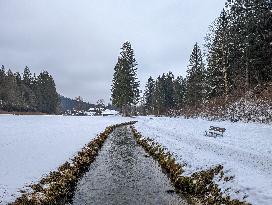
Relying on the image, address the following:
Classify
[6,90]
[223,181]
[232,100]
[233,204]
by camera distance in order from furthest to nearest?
[6,90], [232,100], [223,181], [233,204]

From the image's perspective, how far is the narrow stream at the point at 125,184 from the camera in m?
10.3

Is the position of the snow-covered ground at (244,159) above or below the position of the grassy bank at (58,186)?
above

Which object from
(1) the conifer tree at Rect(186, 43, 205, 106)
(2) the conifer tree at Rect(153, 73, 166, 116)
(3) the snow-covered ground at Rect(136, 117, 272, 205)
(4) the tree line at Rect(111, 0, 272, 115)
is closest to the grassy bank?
(3) the snow-covered ground at Rect(136, 117, 272, 205)

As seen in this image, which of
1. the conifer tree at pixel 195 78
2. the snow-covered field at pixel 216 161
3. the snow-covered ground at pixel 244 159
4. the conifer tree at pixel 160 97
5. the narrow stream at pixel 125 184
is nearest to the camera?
the snow-covered ground at pixel 244 159

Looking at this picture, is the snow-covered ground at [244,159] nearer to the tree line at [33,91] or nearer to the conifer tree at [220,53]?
the conifer tree at [220,53]

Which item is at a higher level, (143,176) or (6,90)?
(6,90)

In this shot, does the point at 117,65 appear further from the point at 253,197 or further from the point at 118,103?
the point at 253,197

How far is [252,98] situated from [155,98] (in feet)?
272

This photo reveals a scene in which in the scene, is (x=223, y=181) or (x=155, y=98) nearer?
(x=223, y=181)

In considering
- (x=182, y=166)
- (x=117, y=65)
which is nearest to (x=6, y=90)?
(x=117, y=65)

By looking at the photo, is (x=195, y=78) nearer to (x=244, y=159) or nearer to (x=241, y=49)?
(x=241, y=49)

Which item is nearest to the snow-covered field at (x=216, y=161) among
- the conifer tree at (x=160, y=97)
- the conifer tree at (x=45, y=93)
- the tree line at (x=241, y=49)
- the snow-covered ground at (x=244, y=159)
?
the snow-covered ground at (x=244, y=159)

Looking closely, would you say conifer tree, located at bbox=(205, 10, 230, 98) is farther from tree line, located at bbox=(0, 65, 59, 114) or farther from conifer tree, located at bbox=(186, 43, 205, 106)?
tree line, located at bbox=(0, 65, 59, 114)

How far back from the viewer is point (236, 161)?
13.3m
